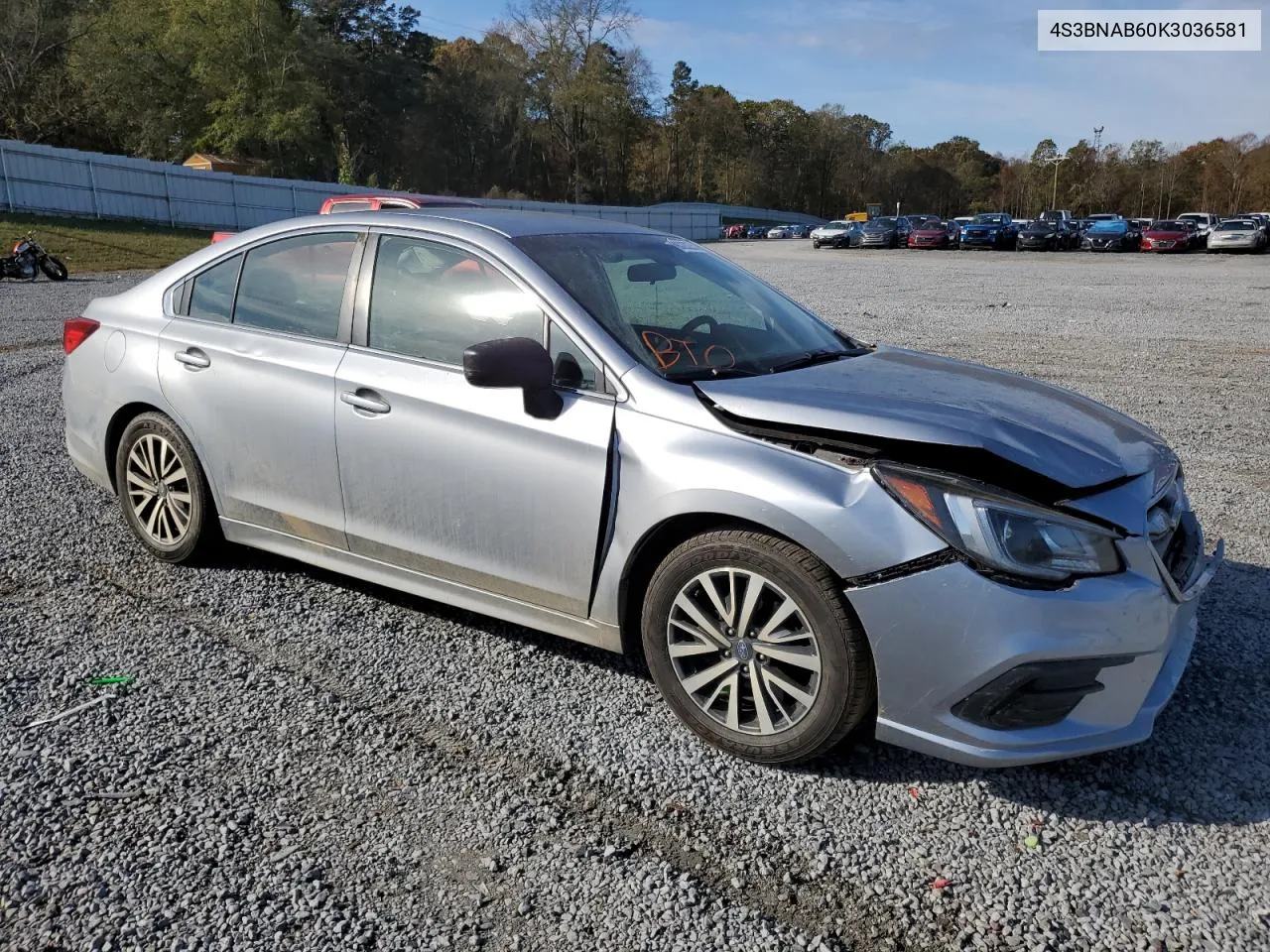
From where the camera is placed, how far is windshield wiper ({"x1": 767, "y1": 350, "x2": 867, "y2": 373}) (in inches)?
143

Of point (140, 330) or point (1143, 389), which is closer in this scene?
point (140, 330)

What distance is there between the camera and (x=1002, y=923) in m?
2.41

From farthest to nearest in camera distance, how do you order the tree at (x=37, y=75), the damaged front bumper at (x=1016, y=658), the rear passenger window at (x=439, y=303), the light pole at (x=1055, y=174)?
the light pole at (x=1055, y=174) → the tree at (x=37, y=75) → the rear passenger window at (x=439, y=303) → the damaged front bumper at (x=1016, y=658)

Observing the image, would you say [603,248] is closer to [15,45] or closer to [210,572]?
[210,572]

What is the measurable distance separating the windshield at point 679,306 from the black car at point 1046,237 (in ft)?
146

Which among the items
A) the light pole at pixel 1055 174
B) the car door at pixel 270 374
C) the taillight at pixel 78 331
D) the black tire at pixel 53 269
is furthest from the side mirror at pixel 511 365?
the light pole at pixel 1055 174

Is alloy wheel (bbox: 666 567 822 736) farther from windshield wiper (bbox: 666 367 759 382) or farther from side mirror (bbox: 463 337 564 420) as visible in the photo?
side mirror (bbox: 463 337 564 420)

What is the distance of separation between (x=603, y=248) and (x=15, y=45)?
5944 centimetres

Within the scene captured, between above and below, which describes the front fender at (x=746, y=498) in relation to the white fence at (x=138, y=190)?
below

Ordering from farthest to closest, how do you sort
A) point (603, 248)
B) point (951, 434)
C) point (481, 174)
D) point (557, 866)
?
point (481, 174)
point (603, 248)
point (951, 434)
point (557, 866)

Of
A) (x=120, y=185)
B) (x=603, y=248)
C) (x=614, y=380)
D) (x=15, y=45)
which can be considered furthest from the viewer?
(x=15, y=45)

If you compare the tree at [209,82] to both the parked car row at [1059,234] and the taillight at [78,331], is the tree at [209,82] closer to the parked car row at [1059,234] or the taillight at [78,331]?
the parked car row at [1059,234]

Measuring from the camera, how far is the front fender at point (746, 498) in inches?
108

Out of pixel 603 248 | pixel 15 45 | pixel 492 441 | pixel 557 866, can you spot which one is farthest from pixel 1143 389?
pixel 15 45
